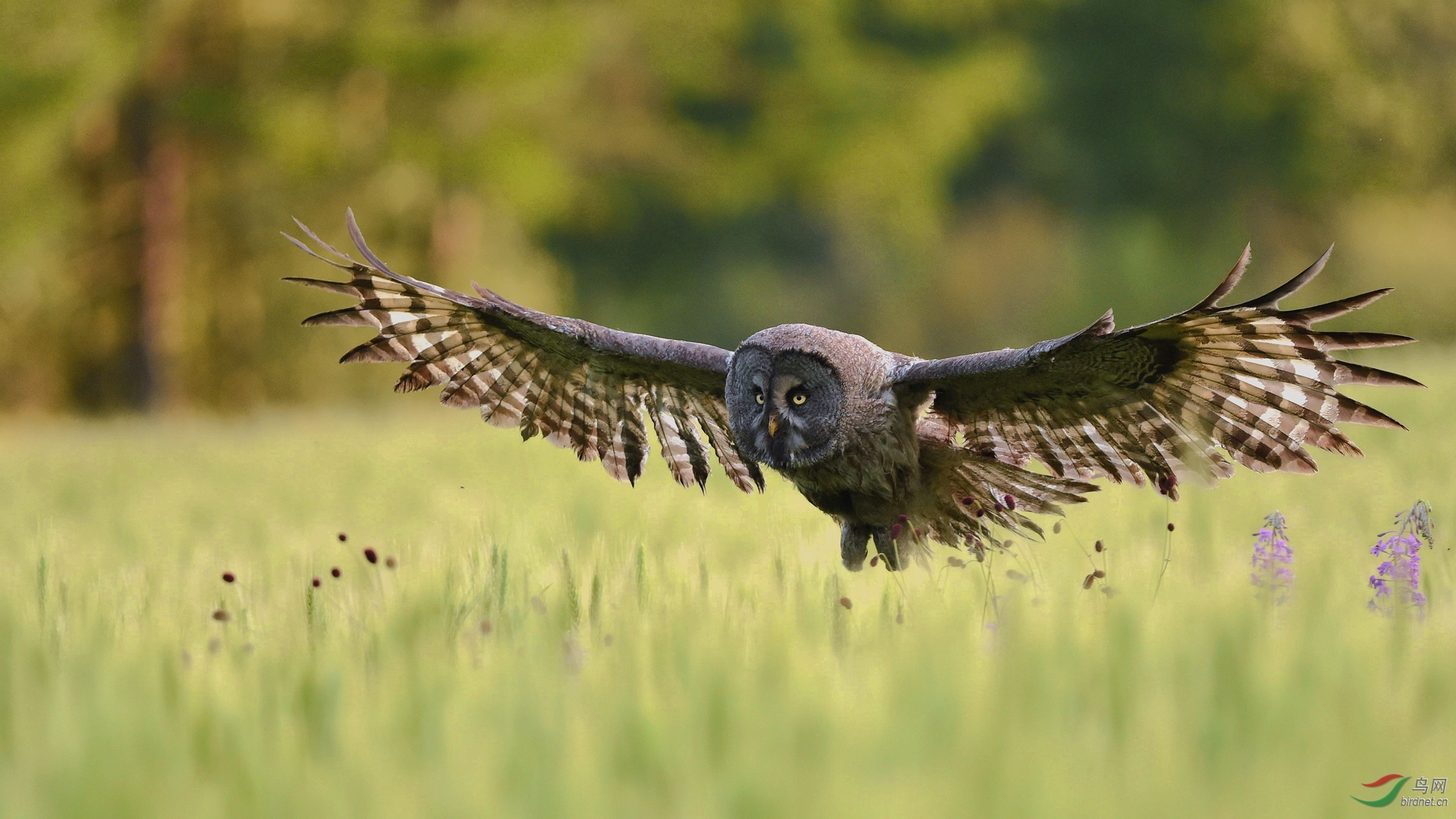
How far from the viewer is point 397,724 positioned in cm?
258

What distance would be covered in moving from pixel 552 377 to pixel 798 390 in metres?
1.24

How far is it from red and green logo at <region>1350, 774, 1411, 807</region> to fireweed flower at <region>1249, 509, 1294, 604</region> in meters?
1.53

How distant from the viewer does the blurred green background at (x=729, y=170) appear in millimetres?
19750

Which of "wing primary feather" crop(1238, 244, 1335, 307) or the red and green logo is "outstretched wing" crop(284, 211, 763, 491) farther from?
the red and green logo

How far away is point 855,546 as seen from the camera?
16.4 feet

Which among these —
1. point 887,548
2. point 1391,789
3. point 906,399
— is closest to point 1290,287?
point 1391,789

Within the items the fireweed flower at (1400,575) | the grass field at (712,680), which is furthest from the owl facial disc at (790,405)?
the fireweed flower at (1400,575)

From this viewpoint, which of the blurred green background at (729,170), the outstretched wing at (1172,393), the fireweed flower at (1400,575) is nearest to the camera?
the fireweed flower at (1400,575)

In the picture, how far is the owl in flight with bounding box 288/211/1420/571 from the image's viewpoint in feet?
12.7

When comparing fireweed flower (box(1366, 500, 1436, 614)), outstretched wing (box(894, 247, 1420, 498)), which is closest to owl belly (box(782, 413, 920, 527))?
outstretched wing (box(894, 247, 1420, 498))

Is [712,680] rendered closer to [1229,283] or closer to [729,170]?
[1229,283]

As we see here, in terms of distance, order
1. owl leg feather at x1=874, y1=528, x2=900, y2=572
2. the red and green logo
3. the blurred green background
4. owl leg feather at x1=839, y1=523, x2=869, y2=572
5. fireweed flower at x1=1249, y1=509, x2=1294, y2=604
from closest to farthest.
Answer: the red and green logo → fireweed flower at x1=1249, y1=509, x2=1294, y2=604 → owl leg feather at x1=874, y1=528, x2=900, y2=572 → owl leg feather at x1=839, y1=523, x2=869, y2=572 → the blurred green background

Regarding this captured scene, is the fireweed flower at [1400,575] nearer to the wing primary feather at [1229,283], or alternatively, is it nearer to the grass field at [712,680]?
the grass field at [712,680]

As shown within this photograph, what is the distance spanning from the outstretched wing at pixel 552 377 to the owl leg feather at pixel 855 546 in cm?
47
